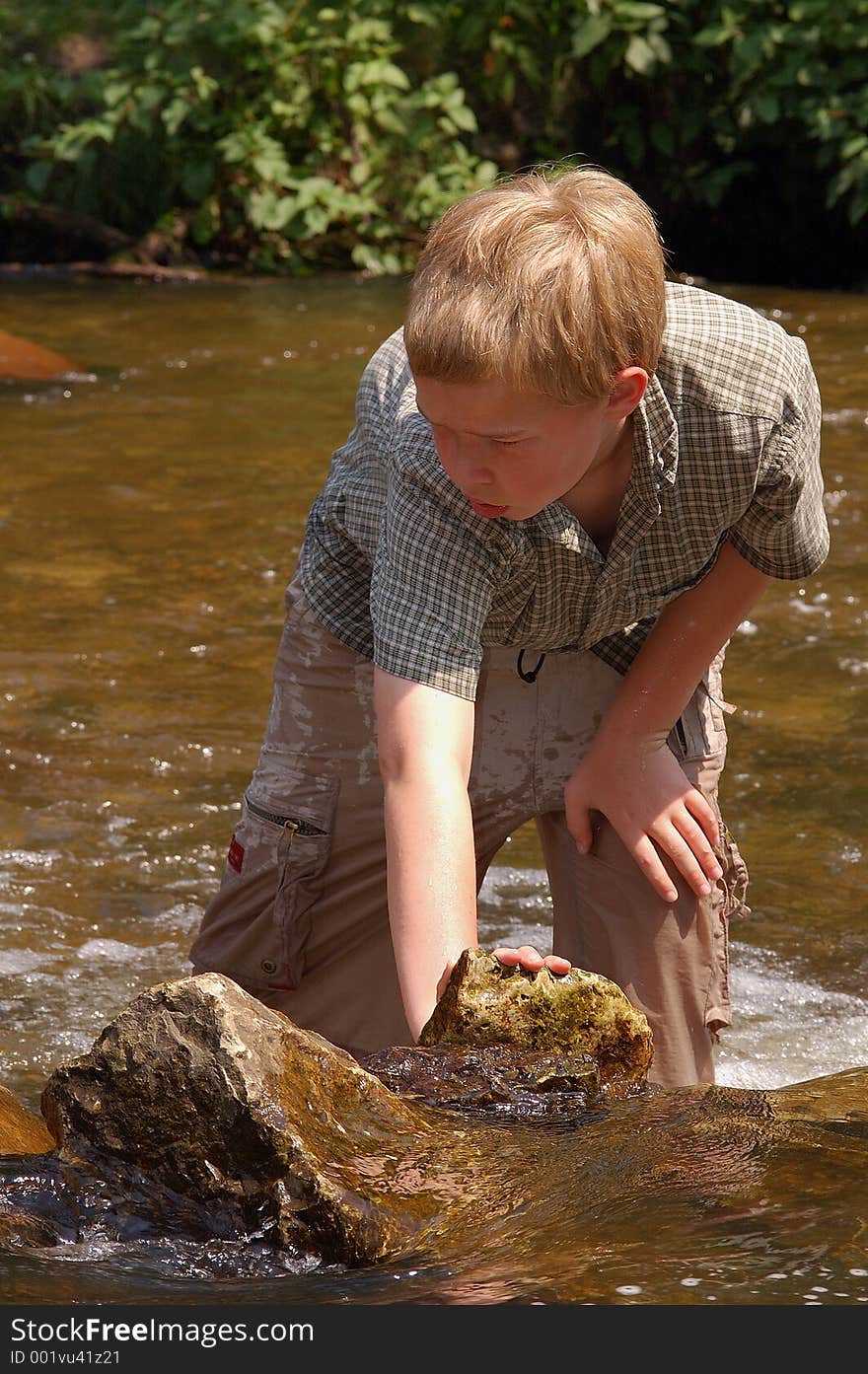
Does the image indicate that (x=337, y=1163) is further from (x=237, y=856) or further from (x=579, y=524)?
(x=237, y=856)

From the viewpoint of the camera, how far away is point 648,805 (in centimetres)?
278

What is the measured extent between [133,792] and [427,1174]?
2.50 m

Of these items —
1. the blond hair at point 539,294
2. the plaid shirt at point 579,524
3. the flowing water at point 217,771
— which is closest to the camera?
the flowing water at point 217,771

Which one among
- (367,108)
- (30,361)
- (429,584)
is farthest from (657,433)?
(367,108)

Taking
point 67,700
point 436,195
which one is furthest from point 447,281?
point 436,195

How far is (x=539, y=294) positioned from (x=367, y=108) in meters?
10.4

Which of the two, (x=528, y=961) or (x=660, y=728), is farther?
(x=660, y=728)

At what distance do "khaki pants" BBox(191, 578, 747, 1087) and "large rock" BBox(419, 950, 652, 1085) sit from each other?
466 millimetres

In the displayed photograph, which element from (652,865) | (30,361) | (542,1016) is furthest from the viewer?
(30,361)

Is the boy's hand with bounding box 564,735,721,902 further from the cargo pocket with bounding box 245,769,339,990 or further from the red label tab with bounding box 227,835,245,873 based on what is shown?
the red label tab with bounding box 227,835,245,873

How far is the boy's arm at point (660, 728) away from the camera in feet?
9.10

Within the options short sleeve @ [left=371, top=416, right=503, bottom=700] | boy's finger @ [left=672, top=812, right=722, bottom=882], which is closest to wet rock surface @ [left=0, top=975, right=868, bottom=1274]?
short sleeve @ [left=371, top=416, right=503, bottom=700]

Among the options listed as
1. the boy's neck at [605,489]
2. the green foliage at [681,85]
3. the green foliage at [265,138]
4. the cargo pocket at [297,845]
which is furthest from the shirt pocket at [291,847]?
the green foliage at [265,138]

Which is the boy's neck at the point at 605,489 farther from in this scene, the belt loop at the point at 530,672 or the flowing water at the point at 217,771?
the flowing water at the point at 217,771
